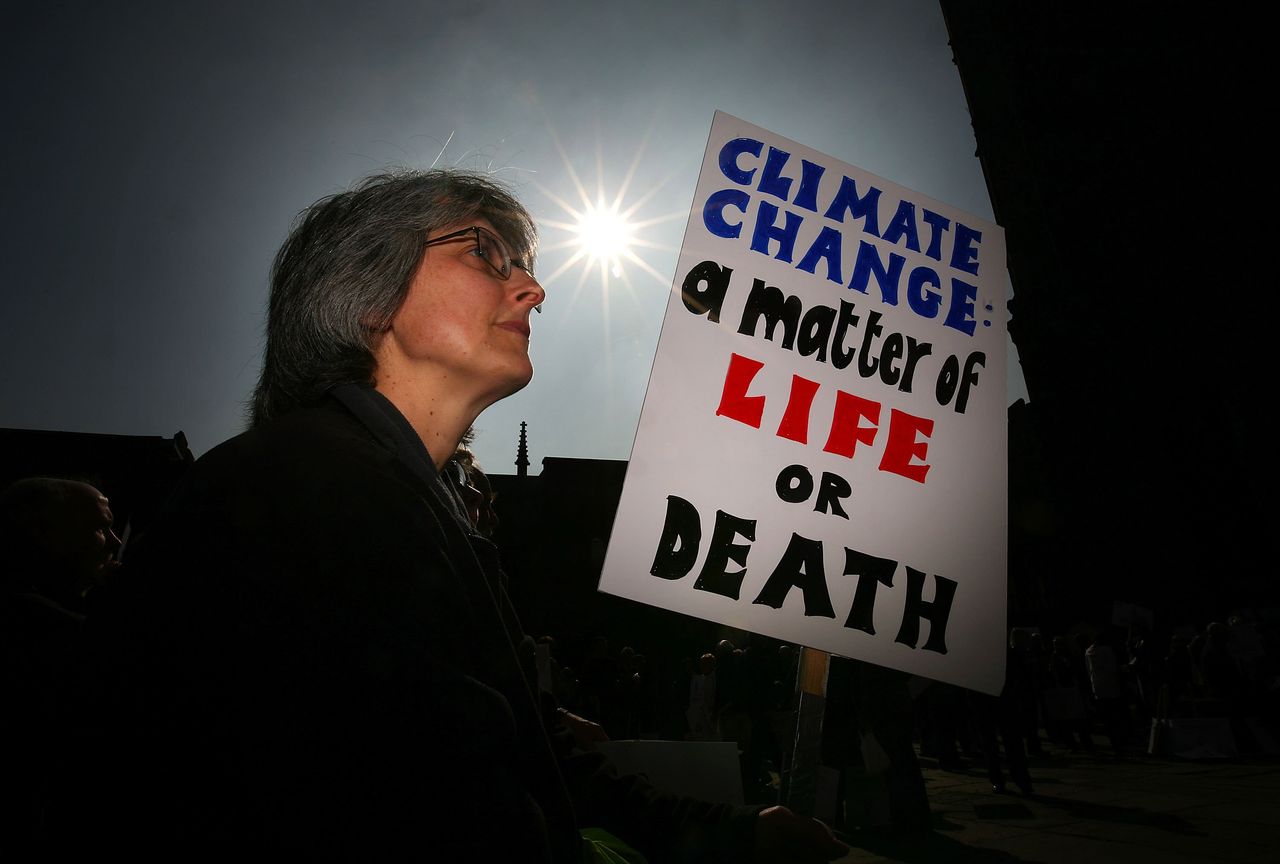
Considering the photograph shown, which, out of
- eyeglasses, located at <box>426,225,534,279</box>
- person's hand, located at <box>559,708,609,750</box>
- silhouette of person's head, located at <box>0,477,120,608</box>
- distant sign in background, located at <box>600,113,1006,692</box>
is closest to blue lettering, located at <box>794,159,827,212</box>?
distant sign in background, located at <box>600,113,1006,692</box>

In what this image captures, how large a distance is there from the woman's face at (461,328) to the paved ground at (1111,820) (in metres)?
3.94

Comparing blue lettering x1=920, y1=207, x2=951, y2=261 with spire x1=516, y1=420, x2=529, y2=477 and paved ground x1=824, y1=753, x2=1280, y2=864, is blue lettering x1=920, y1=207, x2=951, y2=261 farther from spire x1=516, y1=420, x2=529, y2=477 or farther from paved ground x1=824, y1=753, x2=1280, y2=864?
spire x1=516, y1=420, x2=529, y2=477

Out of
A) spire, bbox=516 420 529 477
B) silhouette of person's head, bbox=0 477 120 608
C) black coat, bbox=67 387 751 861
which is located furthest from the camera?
spire, bbox=516 420 529 477

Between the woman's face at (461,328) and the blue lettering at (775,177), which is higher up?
the blue lettering at (775,177)

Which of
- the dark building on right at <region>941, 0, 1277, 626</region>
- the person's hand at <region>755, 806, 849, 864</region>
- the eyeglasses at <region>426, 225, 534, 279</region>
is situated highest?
the dark building on right at <region>941, 0, 1277, 626</region>

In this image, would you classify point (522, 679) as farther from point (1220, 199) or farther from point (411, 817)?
point (1220, 199)

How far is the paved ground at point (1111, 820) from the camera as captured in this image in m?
3.67

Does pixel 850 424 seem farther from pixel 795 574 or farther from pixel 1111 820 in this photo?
pixel 1111 820

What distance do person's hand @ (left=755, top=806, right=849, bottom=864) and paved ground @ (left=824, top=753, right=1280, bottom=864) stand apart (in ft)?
11.3

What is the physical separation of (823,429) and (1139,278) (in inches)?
Result: 733

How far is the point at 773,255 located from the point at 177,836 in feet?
4.81

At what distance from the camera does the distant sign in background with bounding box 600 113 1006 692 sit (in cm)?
138

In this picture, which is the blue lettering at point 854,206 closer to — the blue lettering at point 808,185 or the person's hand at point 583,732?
the blue lettering at point 808,185

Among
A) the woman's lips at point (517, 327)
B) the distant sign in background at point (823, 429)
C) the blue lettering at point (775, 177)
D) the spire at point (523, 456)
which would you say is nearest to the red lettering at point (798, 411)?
the distant sign in background at point (823, 429)
